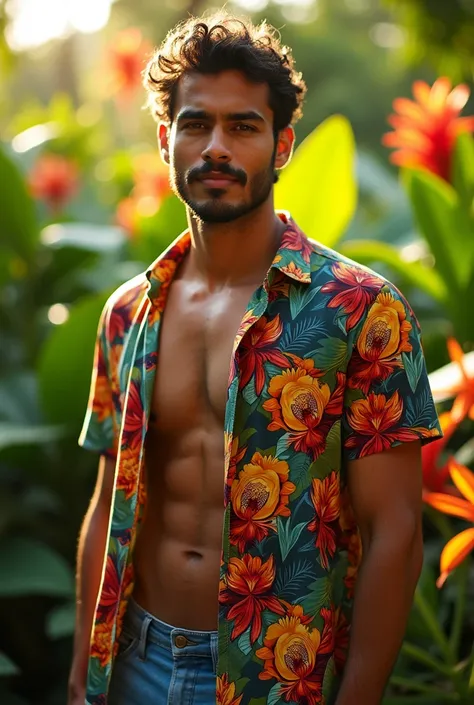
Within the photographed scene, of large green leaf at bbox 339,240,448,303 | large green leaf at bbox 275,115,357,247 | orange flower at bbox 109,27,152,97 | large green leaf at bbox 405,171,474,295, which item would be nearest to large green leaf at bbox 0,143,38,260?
large green leaf at bbox 275,115,357,247

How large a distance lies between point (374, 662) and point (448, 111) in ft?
6.94

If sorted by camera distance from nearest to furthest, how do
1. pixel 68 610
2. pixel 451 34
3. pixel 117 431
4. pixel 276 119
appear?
pixel 276 119 < pixel 117 431 < pixel 68 610 < pixel 451 34

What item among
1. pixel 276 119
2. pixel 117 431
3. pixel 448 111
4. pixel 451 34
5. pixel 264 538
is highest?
pixel 451 34

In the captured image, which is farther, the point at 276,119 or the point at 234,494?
the point at 276,119

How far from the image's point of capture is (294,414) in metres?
1.70

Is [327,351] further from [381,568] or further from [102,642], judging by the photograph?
[102,642]

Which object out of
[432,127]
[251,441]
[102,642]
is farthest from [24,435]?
[432,127]

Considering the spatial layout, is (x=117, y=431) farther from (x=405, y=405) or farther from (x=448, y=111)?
(x=448, y=111)

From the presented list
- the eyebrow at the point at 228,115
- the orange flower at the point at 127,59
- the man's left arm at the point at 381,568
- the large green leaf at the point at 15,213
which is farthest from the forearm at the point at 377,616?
the orange flower at the point at 127,59

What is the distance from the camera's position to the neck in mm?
1842

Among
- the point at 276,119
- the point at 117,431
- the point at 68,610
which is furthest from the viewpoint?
the point at 68,610

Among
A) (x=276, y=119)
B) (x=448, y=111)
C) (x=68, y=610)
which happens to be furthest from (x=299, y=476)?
(x=448, y=111)

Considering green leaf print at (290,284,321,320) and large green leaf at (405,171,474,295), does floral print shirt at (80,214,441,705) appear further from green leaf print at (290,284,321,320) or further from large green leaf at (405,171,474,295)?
large green leaf at (405,171,474,295)

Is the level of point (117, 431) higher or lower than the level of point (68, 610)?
higher
